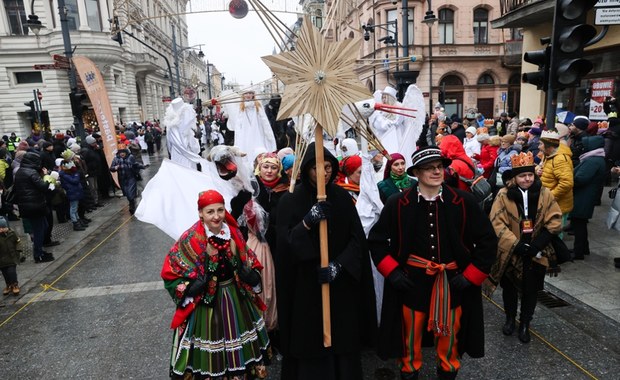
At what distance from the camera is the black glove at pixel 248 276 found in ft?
10.1

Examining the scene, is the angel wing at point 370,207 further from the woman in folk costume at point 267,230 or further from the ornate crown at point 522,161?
the ornate crown at point 522,161

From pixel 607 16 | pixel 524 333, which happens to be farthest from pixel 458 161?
pixel 607 16

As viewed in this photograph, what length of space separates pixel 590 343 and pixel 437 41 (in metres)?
31.1

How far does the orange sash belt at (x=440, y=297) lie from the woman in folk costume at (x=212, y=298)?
1.25 meters

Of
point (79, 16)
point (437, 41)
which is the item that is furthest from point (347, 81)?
point (79, 16)

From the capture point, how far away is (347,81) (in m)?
2.72

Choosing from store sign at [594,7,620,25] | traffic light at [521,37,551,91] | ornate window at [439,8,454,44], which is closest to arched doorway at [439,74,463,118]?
ornate window at [439,8,454,44]

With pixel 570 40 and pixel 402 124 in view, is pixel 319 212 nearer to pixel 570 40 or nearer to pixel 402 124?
pixel 570 40

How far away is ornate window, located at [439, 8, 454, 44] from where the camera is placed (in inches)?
1238

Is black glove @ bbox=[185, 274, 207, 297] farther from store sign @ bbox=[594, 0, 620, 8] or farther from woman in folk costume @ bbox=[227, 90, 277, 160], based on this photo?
store sign @ bbox=[594, 0, 620, 8]

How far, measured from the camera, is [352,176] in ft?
13.7

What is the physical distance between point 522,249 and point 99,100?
35.1 feet

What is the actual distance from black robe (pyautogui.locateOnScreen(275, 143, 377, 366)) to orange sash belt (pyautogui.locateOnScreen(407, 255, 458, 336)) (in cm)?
47

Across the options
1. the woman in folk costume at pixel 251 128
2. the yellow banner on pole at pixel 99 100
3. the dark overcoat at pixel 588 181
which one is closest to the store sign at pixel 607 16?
the dark overcoat at pixel 588 181
